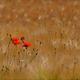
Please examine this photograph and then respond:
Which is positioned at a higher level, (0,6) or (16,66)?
(0,6)

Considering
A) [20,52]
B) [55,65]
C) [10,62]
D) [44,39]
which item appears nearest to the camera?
[55,65]

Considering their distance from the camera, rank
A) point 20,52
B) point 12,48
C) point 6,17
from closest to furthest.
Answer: point 20,52, point 12,48, point 6,17

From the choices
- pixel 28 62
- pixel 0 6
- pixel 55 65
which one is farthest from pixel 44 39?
pixel 0 6

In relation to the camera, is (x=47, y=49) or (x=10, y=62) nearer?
(x=10, y=62)

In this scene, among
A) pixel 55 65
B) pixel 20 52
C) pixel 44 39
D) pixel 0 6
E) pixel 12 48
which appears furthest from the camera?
pixel 0 6

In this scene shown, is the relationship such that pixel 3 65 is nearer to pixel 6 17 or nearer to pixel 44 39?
pixel 44 39

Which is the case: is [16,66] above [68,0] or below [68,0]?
below

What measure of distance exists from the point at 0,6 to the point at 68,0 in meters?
2.24

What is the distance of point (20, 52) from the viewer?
5691 mm

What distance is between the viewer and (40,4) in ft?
47.3

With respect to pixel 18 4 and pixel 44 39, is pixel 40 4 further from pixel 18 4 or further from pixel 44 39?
pixel 44 39

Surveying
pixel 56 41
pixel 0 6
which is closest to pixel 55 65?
pixel 56 41

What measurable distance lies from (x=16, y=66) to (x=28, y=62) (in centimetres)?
28

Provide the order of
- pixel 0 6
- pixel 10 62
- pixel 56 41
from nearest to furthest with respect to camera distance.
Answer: pixel 10 62, pixel 56 41, pixel 0 6
